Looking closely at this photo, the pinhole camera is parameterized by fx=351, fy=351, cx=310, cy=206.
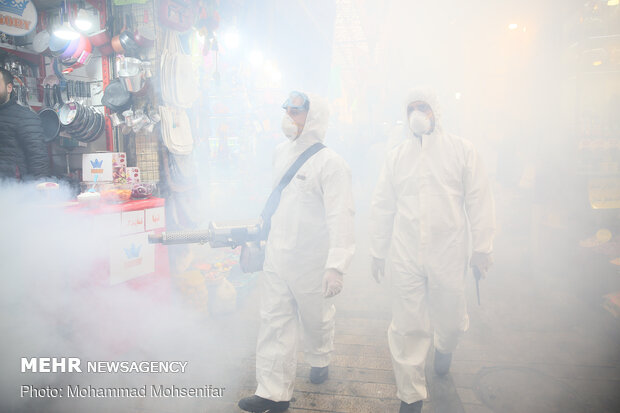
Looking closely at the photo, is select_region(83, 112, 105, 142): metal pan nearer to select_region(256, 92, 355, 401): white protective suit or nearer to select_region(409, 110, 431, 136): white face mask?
select_region(256, 92, 355, 401): white protective suit

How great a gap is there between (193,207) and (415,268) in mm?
3016

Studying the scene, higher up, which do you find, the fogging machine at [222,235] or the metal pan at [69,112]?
the metal pan at [69,112]

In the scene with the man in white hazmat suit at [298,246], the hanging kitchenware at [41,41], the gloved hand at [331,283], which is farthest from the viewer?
the hanging kitchenware at [41,41]

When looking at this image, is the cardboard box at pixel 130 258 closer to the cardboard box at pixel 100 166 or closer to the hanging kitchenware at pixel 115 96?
the cardboard box at pixel 100 166

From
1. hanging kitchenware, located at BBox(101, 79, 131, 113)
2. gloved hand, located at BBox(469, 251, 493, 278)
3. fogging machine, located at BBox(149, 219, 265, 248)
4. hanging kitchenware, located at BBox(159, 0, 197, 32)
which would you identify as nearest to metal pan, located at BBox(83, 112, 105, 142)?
hanging kitchenware, located at BBox(101, 79, 131, 113)

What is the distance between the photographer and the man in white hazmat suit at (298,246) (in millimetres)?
2229

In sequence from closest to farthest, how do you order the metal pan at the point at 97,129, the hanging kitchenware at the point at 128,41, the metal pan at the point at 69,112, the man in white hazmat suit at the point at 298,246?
the man in white hazmat suit at the point at 298,246, the hanging kitchenware at the point at 128,41, the metal pan at the point at 69,112, the metal pan at the point at 97,129

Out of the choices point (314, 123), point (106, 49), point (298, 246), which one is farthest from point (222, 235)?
point (106, 49)

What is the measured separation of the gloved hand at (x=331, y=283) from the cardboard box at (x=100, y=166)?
280 cm

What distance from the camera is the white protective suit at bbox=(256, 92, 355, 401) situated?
2234 millimetres

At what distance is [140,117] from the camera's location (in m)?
3.76

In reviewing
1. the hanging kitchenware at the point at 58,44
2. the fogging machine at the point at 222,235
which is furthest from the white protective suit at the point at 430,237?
the hanging kitchenware at the point at 58,44

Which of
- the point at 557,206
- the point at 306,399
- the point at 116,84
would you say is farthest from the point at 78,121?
the point at 557,206

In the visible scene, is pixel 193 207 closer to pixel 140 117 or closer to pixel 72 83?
pixel 140 117
